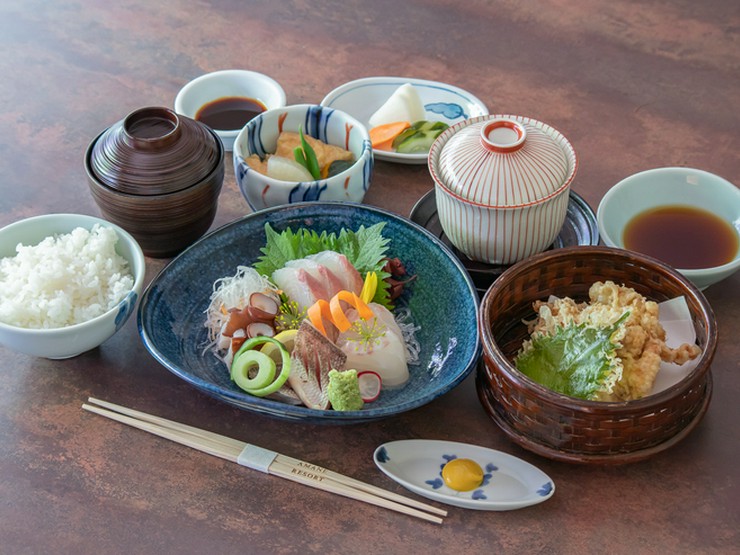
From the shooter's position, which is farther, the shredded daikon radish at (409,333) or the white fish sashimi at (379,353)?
the shredded daikon radish at (409,333)

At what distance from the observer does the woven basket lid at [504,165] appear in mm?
1697

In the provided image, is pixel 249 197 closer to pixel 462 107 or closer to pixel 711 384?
pixel 462 107

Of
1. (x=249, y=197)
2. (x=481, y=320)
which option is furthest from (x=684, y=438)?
(x=249, y=197)

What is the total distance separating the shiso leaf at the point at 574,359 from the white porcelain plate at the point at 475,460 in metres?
0.16

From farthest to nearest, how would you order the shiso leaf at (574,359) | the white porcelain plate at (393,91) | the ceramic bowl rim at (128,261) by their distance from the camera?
1. the white porcelain plate at (393,91)
2. the ceramic bowl rim at (128,261)
3. the shiso leaf at (574,359)

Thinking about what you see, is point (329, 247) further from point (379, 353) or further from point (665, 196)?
point (665, 196)

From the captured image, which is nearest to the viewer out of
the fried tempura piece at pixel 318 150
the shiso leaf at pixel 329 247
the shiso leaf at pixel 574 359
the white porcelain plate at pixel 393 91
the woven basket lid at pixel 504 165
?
the shiso leaf at pixel 574 359

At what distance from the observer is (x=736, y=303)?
1.81 metres

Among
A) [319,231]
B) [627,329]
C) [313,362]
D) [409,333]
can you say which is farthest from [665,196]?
[313,362]

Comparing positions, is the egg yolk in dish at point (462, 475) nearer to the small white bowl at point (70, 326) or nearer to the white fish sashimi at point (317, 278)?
the white fish sashimi at point (317, 278)

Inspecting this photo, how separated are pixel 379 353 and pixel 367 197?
62 centimetres

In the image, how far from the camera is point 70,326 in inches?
62.5

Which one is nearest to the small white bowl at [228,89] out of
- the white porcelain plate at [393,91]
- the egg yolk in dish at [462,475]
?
the white porcelain plate at [393,91]

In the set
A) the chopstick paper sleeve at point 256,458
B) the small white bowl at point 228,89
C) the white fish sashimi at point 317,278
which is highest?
the small white bowl at point 228,89
